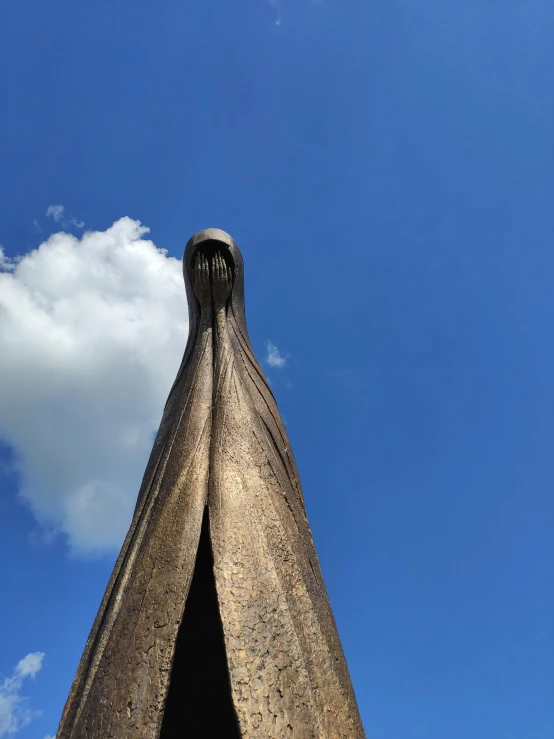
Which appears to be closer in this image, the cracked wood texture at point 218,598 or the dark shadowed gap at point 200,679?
the cracked wood texture at point 218,598

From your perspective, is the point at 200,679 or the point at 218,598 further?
the point at 200,679

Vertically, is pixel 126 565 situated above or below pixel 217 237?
below

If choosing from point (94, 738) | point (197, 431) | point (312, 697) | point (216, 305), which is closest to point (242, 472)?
point (197, 431)

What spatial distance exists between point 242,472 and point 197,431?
541mm

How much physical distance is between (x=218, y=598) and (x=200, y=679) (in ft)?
7.85

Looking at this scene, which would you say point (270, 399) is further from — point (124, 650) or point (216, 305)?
point (124, 650)

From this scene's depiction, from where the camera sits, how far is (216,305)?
549 centimetres

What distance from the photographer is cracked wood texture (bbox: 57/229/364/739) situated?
2.59m

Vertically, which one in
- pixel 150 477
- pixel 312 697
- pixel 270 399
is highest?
pixel 270 399

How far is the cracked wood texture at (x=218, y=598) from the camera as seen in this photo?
259cm

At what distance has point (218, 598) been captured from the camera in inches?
114

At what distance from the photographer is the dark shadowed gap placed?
183 inches

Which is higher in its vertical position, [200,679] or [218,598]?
[200,679]

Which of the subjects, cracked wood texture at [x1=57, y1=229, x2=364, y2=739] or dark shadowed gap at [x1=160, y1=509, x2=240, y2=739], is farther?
dark shadowed gap at [x1=160, y1=509, x2=240, y2=739]
